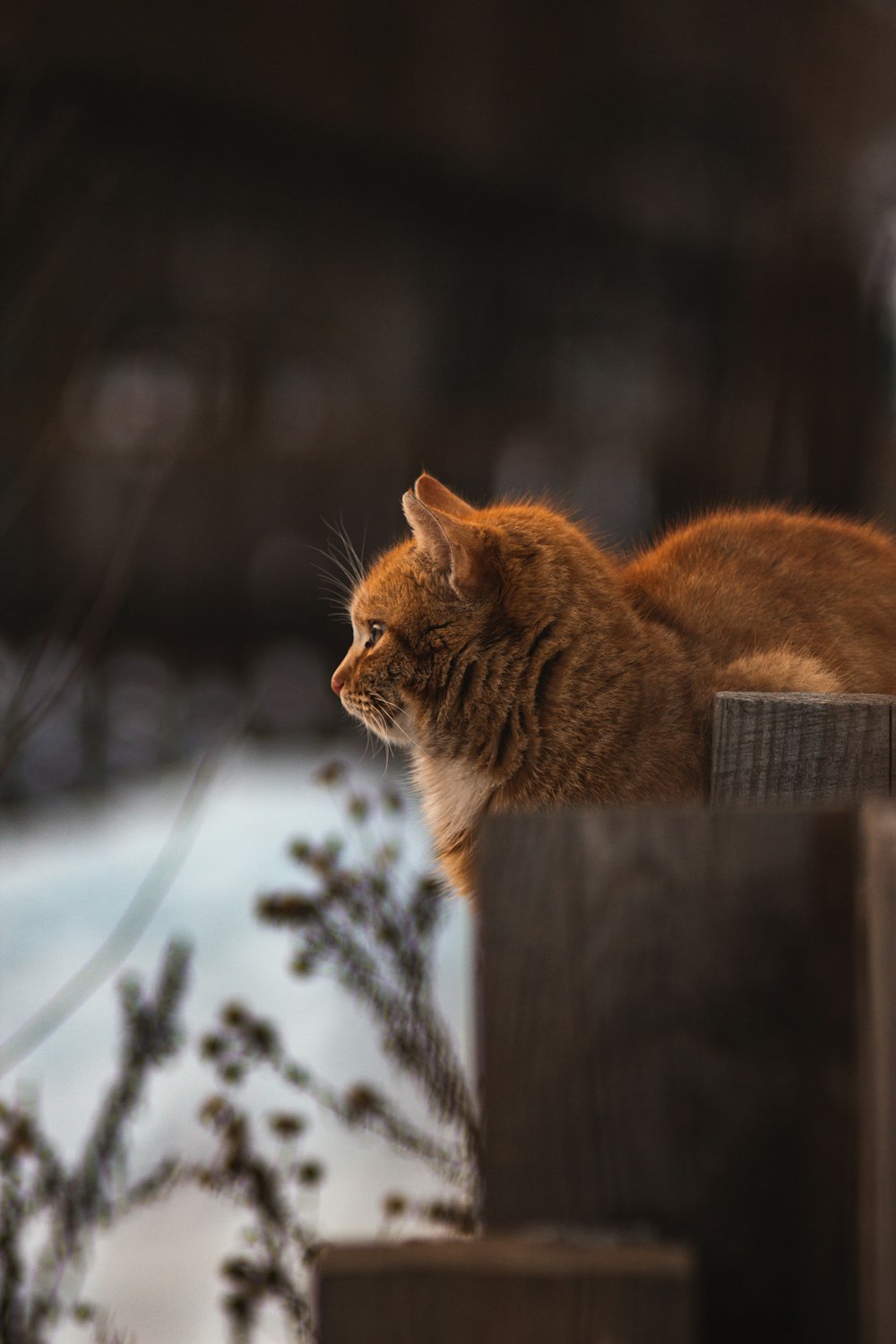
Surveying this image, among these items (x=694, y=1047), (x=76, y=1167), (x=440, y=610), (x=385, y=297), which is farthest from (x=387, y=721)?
(x=385, y=297)

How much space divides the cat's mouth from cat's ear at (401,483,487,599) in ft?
0.42

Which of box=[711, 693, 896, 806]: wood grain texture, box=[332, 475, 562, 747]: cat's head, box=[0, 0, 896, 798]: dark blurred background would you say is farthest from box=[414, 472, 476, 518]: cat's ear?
box=[0, 0, 896, 798]: dark blurred background

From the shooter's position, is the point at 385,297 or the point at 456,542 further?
the point at 385,297

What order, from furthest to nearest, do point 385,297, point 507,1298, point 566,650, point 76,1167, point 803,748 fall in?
point 385,297 → point 76,1167 → point 566,650 → point 803,748 → point 507,1298

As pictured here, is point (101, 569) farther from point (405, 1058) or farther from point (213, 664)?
point (405, 1058)

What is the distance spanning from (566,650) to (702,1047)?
540mm

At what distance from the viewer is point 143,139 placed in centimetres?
251

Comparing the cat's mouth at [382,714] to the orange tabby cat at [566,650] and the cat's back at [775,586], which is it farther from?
the cat's back at [775,586]

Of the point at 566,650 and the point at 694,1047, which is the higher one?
the point at 566,650

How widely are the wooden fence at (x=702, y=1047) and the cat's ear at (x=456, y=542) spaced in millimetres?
548

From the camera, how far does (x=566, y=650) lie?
1.01m

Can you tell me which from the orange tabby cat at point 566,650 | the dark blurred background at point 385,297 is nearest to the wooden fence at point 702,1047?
the orange tabby cat at point 566,650

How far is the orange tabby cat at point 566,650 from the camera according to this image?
0.97 m

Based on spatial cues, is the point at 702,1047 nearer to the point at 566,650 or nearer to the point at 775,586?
the point at 566,650
